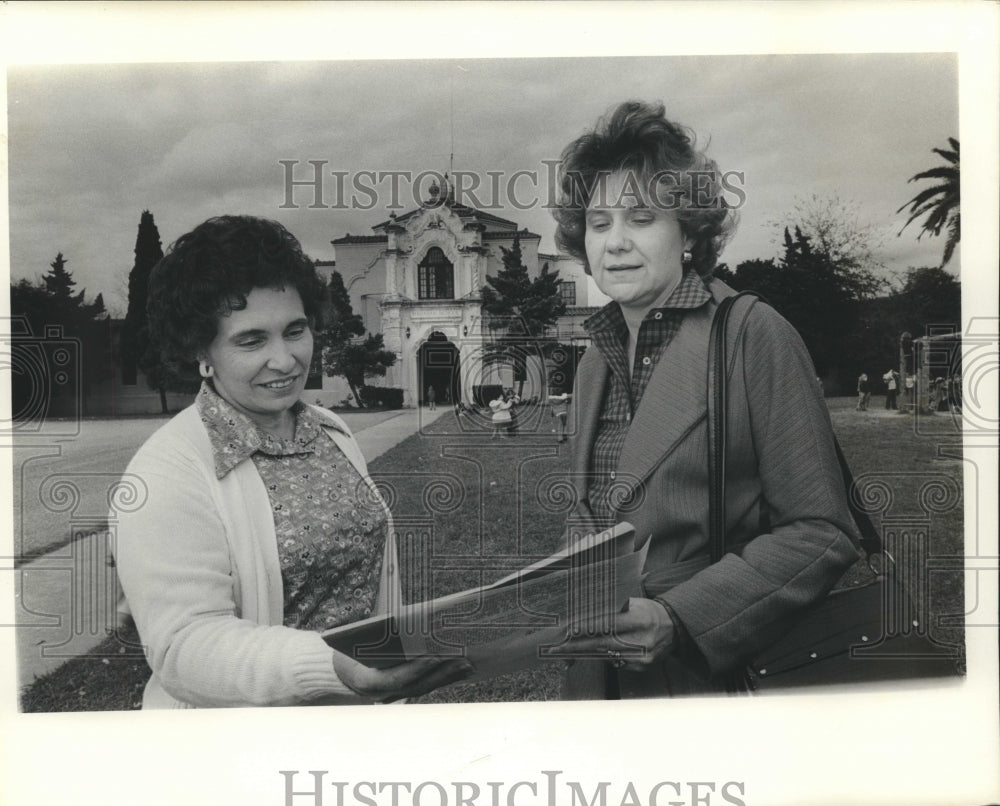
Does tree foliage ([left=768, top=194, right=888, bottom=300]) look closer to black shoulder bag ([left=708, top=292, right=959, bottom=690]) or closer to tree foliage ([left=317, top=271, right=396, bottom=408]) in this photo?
black shoulder bag ([left=708, top=292, right=959, bottom=690])

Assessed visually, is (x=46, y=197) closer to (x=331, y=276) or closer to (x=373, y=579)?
(x=331, y=276)

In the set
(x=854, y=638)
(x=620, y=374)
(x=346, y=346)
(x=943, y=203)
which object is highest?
(x=943, y=203)

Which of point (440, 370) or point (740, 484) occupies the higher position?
point (440, 370)

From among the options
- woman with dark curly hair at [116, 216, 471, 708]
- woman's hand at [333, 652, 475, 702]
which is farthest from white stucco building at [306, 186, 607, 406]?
woman's hand at [333, 652, 475, 702]

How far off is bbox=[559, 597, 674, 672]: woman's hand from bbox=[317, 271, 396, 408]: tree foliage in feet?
4.01

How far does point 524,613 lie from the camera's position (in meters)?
3.58

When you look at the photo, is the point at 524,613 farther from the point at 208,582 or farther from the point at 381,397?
the point at 208,582

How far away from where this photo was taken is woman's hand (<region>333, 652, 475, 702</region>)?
11.5 ft

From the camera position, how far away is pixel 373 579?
11.5 ft

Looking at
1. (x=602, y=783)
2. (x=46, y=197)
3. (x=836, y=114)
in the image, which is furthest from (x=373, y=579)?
(x=836, y=114)

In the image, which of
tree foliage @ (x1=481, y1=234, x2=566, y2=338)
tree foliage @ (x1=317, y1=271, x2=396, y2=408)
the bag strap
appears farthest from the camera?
tree foliage @ (x1=481, y1=234, x2=566, y2=338)

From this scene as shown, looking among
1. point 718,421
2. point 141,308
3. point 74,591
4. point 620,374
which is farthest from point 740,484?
point 74,591

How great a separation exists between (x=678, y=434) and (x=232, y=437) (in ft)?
5.19

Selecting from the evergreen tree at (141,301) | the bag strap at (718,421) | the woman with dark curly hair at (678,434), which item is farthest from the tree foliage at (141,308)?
A: the bag strap at (718,421)
